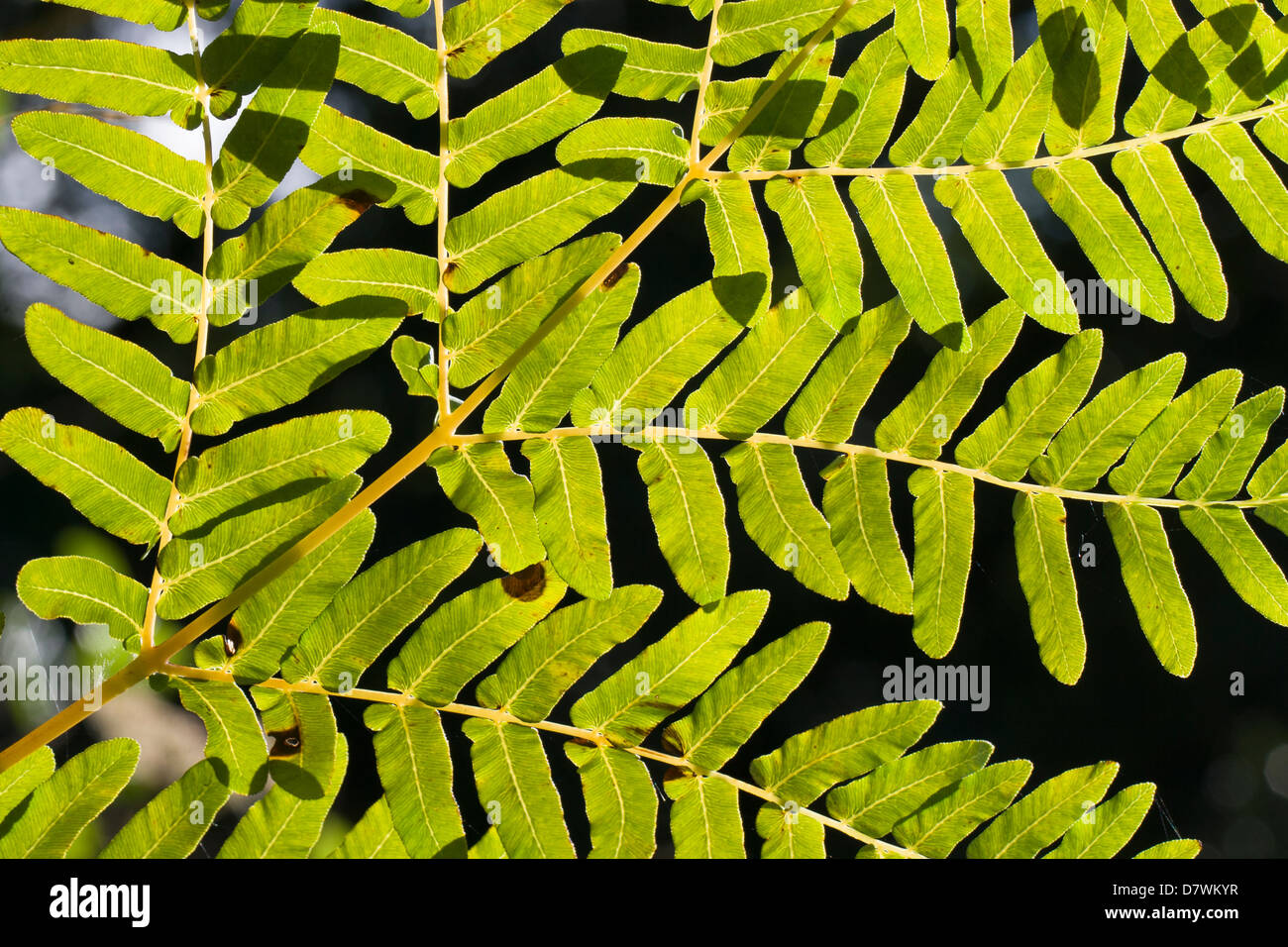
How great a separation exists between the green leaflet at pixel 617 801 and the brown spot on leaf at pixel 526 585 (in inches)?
12.1

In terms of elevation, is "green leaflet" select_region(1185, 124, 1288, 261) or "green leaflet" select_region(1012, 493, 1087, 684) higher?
"green leaflet" select_region(1185, 124, 1288, 261)

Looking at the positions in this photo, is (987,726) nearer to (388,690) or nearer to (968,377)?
(968,377)

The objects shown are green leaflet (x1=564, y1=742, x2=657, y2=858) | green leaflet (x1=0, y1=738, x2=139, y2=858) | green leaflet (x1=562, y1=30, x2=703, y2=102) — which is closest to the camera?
green leaflet (x1=0, y1=738, x2=139, y2=858)

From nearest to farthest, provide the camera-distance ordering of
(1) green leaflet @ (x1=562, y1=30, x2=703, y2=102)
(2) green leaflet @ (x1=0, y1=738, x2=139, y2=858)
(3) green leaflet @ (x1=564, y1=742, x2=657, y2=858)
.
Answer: (2) green leaflet @ (x1=0, y1=738, x2=139, y2=858)
(3) green leaflet @ (x1=564, y1=742, x2=657, y2=858)
(1) green leaflet @ (x1=562, y1=30, x2=703, y2=102)

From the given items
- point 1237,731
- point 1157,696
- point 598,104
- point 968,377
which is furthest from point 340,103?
point 1237,731

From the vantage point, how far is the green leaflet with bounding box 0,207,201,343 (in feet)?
5.07

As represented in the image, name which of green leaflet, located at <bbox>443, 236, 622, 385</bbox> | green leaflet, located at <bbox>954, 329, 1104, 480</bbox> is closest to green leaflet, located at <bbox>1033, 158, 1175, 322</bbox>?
green leaflet, located at <bbox>954, 329, 1104, 480</bbox>

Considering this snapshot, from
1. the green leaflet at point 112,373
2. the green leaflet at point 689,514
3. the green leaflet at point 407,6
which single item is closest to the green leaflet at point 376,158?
the green leaflet at point 407,6

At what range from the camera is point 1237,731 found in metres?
6.48

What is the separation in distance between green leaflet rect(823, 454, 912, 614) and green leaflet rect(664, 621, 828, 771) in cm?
13

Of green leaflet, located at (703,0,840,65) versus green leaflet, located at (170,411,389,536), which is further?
green leaflet, located at (703,0,840,65)

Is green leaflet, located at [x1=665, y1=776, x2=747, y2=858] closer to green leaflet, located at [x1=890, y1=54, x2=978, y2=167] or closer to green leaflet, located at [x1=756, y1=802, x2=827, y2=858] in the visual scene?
green leaflet, located at [x1=756, y1=802, x2=827, y2=858]

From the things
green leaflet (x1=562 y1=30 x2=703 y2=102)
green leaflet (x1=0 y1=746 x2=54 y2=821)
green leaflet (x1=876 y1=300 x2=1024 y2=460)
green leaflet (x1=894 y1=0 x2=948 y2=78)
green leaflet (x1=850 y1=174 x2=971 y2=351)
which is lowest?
green leaflet (x1=0 y1=746 x2=54 y2=821)

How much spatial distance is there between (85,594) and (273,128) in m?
0.86
